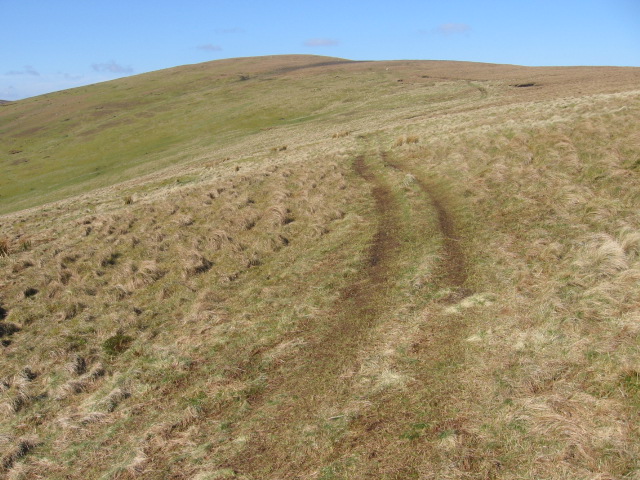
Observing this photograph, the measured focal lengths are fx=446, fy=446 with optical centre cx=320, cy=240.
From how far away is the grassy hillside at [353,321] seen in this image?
7.05 metres

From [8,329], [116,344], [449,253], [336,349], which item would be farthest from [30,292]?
[449,253]

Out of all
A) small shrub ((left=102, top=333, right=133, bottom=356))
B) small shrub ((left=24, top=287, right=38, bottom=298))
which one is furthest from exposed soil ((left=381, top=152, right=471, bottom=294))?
small shrub ((left=24, top=287, right=38, bottom=298))

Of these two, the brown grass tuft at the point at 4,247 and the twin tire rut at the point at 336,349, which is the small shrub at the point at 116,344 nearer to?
the twin tire rut at the point at 336,349

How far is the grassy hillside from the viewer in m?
7.05

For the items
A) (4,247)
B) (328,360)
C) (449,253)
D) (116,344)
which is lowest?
(116,344)

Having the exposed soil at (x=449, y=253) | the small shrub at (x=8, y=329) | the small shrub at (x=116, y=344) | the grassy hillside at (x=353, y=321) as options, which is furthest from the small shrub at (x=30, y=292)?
the exposed soil at (x=449, y=253)

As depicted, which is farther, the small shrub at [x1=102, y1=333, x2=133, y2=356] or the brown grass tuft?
the brown grass tuft

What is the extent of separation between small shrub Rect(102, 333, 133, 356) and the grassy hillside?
0.18 feet

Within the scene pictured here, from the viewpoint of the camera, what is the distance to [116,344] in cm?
1238

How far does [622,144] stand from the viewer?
2008cm

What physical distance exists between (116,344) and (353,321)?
6.68 metres

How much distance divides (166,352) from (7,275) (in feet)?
40.8

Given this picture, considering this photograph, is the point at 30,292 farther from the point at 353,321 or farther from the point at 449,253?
the point at 449,253

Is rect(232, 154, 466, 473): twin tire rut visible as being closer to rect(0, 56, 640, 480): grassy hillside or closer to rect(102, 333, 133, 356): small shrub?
rect(0, 56, 640, 480): grassy hillside
